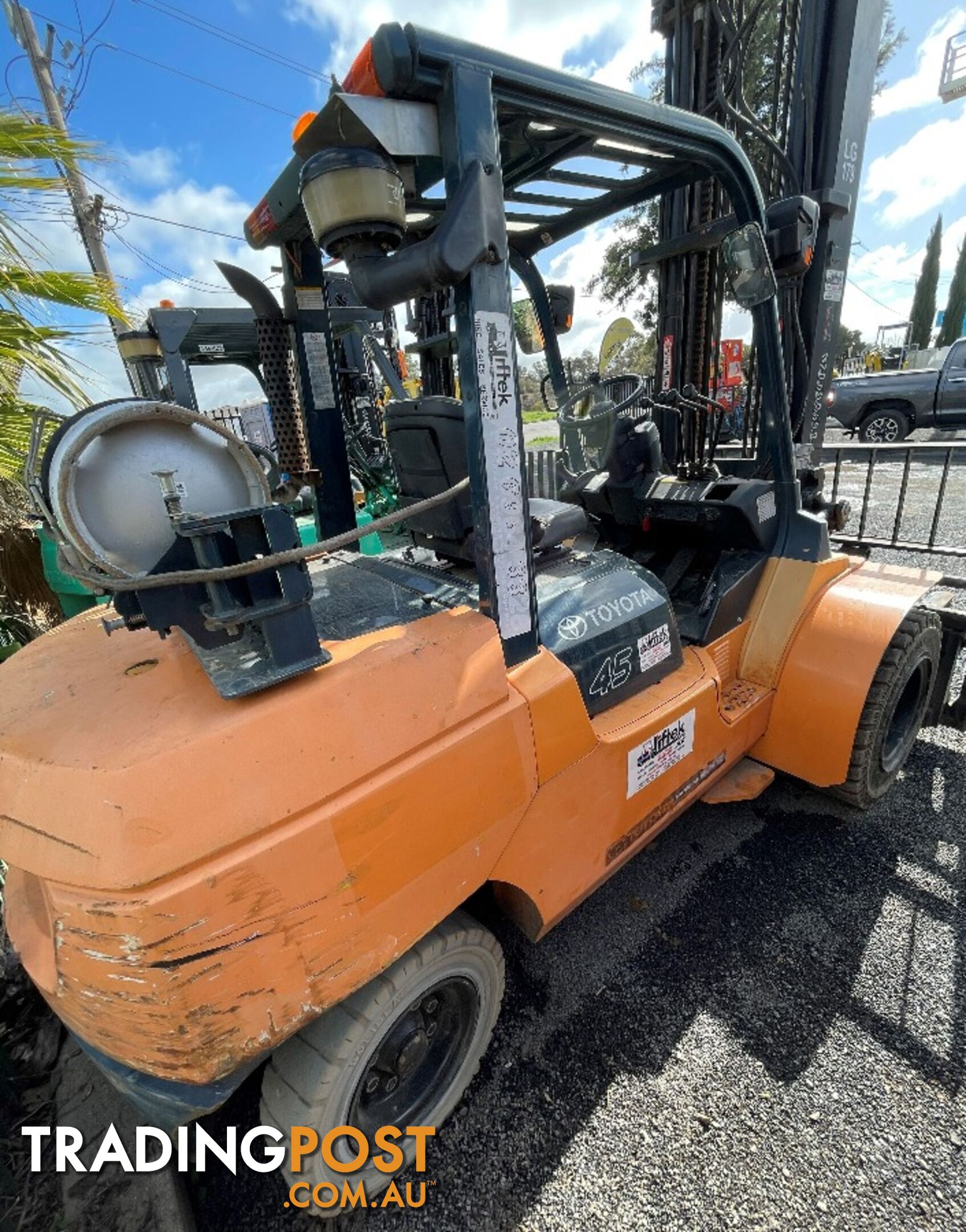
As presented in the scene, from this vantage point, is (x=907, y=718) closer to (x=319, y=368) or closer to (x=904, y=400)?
(x=319, y=368)

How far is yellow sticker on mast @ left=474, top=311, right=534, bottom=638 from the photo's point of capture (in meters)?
1.41

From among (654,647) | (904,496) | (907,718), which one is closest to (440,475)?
(654,647)

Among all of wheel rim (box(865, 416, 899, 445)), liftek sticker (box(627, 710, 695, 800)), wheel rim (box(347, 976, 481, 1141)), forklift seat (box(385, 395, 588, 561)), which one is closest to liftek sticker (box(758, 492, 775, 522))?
forklift seat (box(385, 395, 588, 561))

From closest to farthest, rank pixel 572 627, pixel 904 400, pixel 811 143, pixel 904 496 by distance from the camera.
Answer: pixel 572 627
pixel 811 143
pixel 904 496
pixel 904 400

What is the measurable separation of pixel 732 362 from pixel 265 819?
14.8m

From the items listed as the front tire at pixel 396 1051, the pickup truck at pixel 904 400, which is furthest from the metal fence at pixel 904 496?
the front tire at pixel 396 1051

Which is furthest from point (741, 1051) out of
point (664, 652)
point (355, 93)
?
point (355, 93)

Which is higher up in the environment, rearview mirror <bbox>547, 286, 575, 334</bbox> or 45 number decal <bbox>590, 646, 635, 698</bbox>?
rearview mirror <bbox>547, 286, 575, 334</bbox>

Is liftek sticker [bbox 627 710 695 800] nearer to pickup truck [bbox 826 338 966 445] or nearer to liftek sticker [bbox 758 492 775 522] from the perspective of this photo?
liftek sticker [bbox 758 492 775 522]

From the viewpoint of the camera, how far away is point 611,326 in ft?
11.7

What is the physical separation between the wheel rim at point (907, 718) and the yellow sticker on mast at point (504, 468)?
7.53 feet

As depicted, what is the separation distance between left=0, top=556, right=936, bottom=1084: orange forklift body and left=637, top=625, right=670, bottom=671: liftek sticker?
0.36 meters

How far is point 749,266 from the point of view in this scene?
88.4 inches

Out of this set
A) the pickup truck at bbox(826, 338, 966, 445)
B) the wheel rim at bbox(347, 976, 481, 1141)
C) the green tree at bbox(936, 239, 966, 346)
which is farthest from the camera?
the green tree at bbox(936, 239, 966, 346)
